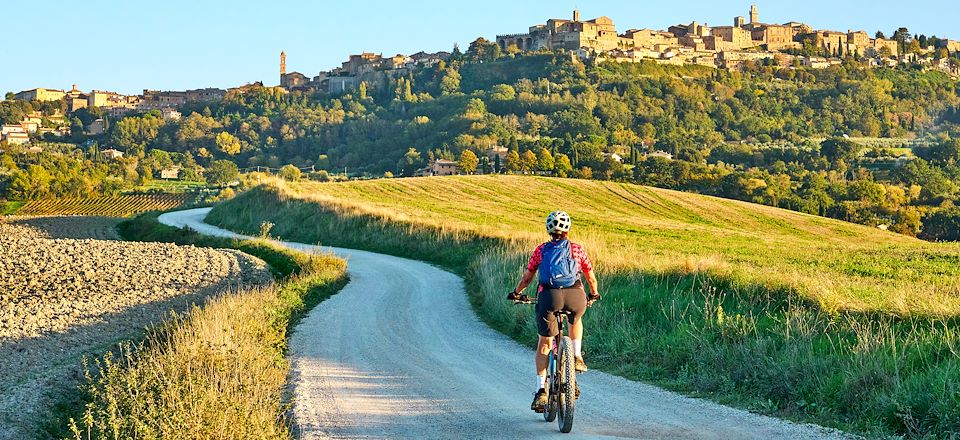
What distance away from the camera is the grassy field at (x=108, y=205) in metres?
83.4

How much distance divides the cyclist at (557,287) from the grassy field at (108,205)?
7596 cm

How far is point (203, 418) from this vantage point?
901 cm

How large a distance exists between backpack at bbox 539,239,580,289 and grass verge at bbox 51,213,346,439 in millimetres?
2787

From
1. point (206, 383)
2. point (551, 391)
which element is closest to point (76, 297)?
point (206, 383)

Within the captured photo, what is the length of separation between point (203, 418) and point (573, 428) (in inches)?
135

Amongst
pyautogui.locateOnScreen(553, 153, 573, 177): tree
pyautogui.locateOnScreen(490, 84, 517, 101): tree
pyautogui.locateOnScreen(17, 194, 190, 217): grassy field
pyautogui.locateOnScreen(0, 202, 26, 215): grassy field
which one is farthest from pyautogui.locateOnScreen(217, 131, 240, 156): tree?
pyautogui.locateOnScreen(553, 153, 573, 177): tree

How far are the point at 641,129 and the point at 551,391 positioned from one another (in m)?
130

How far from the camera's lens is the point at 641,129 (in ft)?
450

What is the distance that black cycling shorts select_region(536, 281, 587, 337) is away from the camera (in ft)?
30.8

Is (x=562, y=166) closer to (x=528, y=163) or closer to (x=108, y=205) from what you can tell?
(x=528, y=163)

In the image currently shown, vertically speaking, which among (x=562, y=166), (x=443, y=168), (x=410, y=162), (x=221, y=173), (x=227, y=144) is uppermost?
(x=227, y=144)

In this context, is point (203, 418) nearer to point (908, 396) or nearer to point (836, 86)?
point (908, 396)

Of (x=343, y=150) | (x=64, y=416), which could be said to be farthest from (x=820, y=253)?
(x=343, y=150)

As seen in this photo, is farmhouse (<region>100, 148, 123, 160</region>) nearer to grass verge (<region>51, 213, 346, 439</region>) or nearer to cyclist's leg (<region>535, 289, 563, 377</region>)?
grass verge (<region>51, 213, 346, 439</region>)
